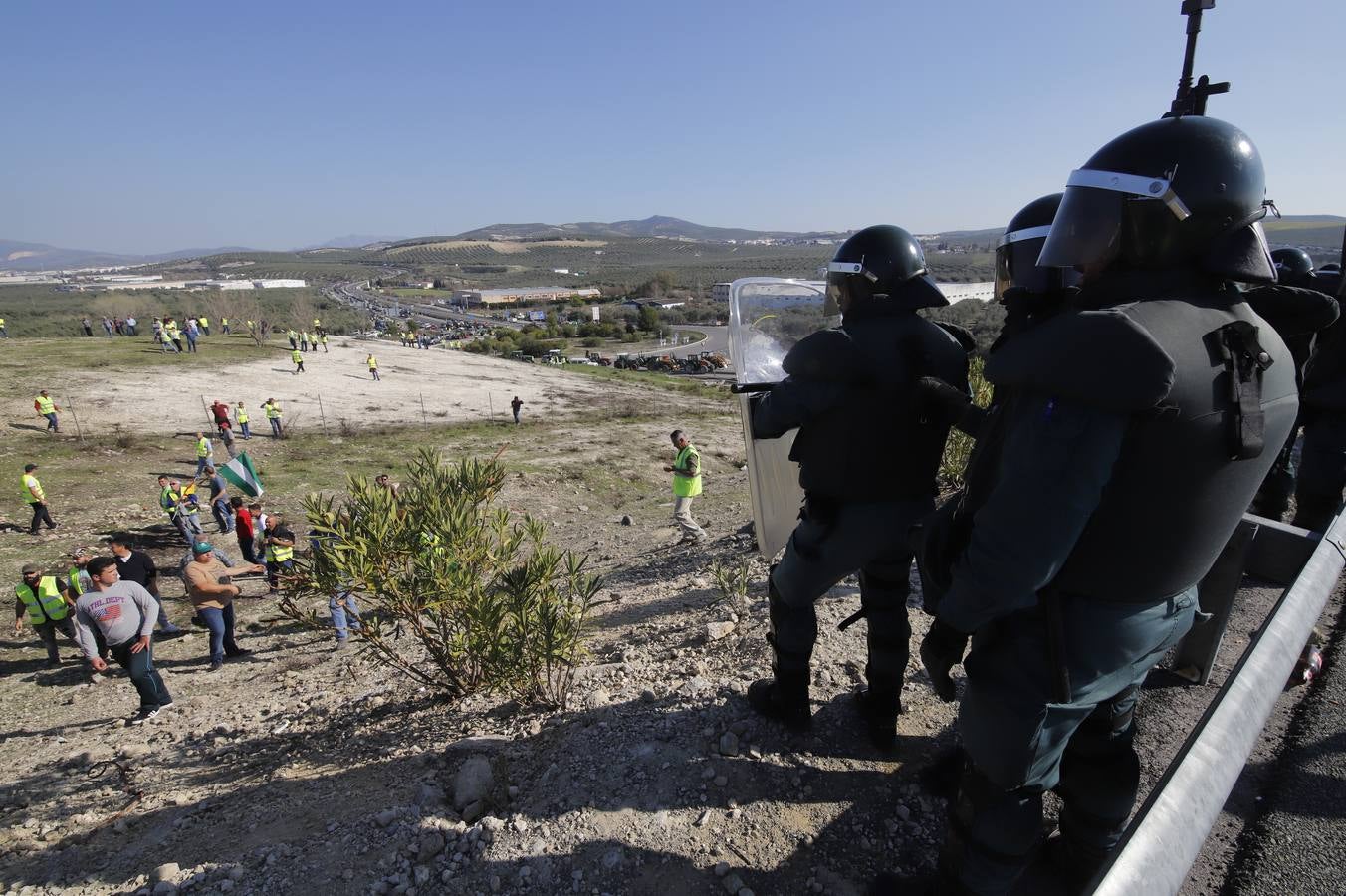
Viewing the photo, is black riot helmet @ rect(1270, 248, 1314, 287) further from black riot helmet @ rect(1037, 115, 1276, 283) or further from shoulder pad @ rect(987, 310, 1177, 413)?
shoulder pad @ rect(987, 310, 1177, 413)

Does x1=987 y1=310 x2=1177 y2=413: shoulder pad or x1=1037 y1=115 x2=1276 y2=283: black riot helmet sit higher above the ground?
x1=1037 y1=115 x2=1276 y2=283: black riot helmet

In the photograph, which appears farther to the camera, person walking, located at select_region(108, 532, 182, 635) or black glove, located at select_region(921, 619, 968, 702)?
person walking, located at select_region(108, 532, 182, 635)

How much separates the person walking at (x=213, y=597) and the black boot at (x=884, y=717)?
23.9 feet

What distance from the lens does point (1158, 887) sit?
0.88 meters

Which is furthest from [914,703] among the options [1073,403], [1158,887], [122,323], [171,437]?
[122,323]

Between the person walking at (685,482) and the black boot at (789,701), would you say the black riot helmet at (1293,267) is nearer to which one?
the black boot at (789,701)

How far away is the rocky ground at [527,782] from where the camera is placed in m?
2.55

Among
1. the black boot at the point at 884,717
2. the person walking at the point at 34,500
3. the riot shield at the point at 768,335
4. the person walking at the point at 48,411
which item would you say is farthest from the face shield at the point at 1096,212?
the person walking at the point at 48,411

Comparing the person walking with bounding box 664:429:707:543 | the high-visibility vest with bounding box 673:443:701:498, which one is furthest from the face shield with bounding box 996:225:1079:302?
the high-visibility vest with bounding box 673:443:701:498

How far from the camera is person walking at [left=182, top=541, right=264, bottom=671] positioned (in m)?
7.29

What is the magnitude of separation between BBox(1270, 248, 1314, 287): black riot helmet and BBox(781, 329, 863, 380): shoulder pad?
4288 millimetres

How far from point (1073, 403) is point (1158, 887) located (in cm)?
93

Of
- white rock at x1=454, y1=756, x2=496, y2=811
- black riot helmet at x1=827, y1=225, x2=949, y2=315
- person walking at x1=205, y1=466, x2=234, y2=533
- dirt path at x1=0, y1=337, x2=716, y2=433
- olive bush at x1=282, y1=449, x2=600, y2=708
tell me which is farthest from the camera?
dirt path at x1=0, y1=337, x2=716, y2=433

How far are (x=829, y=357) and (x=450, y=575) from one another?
230 cm
